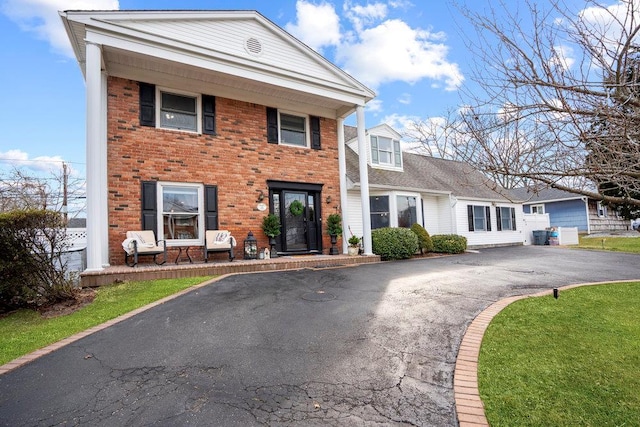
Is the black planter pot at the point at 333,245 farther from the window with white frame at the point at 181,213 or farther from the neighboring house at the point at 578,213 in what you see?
the neighboring house at the point at 578,213

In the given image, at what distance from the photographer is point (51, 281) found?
18.8ft

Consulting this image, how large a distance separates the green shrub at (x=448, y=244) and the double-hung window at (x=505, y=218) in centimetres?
576

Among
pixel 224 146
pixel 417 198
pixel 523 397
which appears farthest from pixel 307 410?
pixel 417 198

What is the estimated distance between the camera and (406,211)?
14.7 meters

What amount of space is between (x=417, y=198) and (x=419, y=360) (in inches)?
487

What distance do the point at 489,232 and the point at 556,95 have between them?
686 inches

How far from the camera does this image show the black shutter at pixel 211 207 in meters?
9.62

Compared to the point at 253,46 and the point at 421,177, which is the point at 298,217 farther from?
the point at 421,177

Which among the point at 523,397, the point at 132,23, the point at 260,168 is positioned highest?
the point at 132,23

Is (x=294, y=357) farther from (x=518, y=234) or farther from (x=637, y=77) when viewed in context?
(x=518, y=234)

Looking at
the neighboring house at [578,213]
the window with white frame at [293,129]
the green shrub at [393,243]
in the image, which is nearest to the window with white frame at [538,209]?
the neighboring house at [578,213]

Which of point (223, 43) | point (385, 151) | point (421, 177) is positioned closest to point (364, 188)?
Answer: point (385, 151)

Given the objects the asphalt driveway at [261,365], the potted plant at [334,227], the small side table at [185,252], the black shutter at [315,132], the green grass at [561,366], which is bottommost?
the green grass at [561,366]

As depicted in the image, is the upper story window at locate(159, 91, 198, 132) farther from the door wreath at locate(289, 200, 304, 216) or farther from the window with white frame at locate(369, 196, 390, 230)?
the window with white frame at locate(369, 196, 390, 230)
